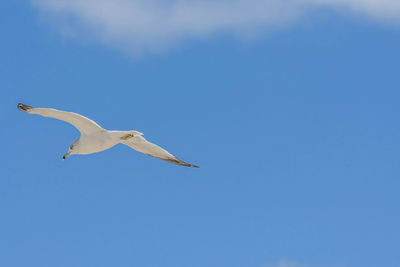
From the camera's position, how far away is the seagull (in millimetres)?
22875

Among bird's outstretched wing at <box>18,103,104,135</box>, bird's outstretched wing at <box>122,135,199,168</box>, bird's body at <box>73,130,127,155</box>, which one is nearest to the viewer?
bird's outstretched wing at <box>18,103,104,135</box>

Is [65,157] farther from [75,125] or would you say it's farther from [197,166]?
[197,166]

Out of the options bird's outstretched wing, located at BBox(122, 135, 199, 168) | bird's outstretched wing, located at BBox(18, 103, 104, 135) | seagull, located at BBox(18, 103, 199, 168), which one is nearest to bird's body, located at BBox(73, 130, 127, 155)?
seagull, located at BBox(18, 103, 199, 168)

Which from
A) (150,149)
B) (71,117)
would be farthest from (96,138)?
(150,149)

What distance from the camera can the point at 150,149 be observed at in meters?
24.5

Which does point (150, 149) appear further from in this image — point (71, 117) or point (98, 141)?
point (71, 117)

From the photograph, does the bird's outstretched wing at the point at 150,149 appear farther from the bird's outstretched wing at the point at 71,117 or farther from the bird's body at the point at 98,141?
the bird's outstretched wing at the point at 71,117

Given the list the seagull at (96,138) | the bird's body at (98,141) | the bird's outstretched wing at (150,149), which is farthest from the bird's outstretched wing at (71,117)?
the bird's outstretched wing at (150,149)

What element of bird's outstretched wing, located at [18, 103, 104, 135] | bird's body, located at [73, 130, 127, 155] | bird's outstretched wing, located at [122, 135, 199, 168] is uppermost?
bird's outstretched wing, located at [122, 135, 199, 168]

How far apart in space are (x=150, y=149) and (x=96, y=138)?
2.00m

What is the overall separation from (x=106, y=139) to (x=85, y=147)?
111cm

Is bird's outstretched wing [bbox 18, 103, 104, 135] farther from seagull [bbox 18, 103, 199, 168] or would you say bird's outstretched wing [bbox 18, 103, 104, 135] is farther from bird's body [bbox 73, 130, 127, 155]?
bird's body [bbox 73, 130, 127, 155]

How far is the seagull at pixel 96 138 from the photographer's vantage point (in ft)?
75.0

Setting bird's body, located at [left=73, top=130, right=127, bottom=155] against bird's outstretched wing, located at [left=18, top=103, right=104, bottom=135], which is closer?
bird's outstretched wing, located at [left=18, top=103, right=104, bottom=135]
